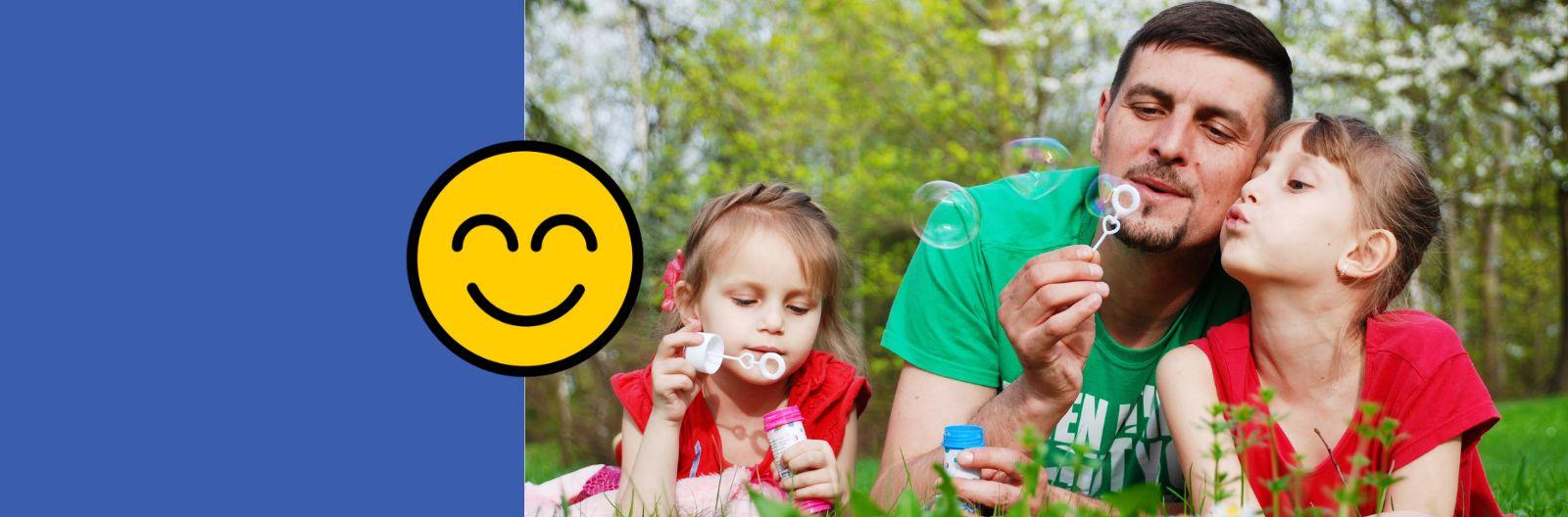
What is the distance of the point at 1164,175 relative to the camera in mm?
2744

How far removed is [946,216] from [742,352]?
54cm

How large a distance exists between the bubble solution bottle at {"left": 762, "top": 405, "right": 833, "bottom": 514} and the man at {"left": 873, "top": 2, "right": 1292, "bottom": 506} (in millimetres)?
208

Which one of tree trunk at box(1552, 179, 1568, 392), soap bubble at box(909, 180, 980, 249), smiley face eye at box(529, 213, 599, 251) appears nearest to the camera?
soap bubble at box(909, 180, 980, 249)

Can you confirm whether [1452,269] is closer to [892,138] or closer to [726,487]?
[892,138]

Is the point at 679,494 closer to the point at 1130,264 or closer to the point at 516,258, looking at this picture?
the point at 1130,264

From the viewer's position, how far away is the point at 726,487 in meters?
2.79

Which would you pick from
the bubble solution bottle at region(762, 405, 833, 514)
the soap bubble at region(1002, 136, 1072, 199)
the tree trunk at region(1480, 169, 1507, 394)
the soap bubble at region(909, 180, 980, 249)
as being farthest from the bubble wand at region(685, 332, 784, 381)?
the tree trunk at region(1480, 169, 1507, 394)

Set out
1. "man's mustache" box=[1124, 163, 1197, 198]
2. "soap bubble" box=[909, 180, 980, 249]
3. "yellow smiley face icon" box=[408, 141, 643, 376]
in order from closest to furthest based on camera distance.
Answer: "man's mustache" box=[1124, 163, 1197, 198] → "soap bubble" box=[909, 180, 980, 249] → "yellow smiley face icon" box=[408, 141, 643, 376]

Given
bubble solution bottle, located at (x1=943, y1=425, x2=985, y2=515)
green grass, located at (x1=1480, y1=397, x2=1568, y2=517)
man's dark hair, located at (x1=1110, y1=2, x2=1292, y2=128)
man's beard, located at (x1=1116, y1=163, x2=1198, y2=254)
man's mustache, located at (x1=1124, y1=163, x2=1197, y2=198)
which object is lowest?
green grass, located at (x1=1480, y1=397, x2=1568, y2=517)

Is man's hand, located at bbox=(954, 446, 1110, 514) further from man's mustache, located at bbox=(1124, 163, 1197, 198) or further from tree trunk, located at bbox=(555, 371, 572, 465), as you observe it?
tree trunk, located at bbox=(555, 371, 572, 465)

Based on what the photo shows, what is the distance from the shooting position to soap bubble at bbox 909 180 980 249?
111 inches

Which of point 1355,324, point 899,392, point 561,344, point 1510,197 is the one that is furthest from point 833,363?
point 1510,197

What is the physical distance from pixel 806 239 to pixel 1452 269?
16.0m

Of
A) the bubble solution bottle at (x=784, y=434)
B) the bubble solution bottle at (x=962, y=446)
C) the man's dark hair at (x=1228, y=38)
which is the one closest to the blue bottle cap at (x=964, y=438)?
the bubble solution bottle at (x=962, y=446)
